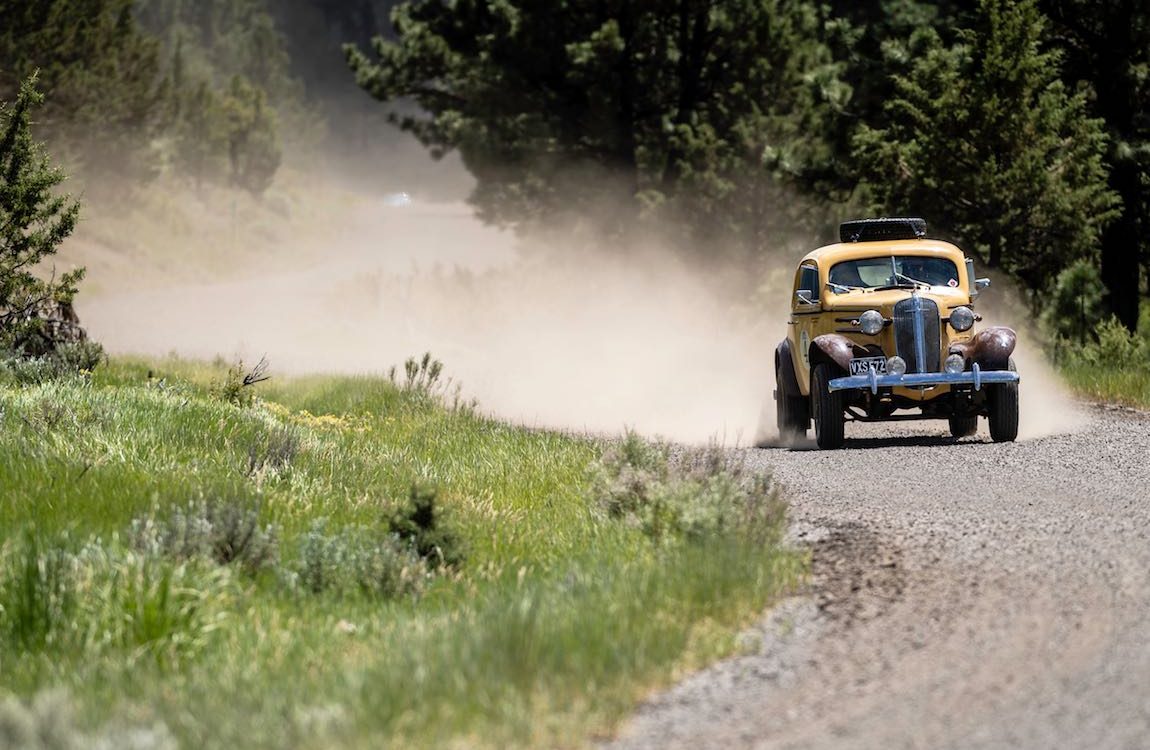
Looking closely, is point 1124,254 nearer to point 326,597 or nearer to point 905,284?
point 905,284

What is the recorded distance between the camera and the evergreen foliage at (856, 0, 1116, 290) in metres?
21.7

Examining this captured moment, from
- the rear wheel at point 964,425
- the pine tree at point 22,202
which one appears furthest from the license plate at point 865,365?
the pine tree at point 22,202

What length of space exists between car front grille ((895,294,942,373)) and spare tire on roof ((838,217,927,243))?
161 centimetres

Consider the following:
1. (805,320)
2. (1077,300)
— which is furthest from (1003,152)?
(805,320)

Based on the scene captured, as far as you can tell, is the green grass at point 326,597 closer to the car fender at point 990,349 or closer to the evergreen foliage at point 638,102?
the car fender at point 990,349

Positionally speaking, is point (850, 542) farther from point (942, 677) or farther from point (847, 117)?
point (847, 117)

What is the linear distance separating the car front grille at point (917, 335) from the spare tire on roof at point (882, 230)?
1609mm

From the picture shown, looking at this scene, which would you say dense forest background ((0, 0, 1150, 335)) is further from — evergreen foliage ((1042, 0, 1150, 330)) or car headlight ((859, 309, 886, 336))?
car headlight ((859, 309, 886, 336))

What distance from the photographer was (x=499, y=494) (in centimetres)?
1077

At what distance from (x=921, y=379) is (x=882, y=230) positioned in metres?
2.58

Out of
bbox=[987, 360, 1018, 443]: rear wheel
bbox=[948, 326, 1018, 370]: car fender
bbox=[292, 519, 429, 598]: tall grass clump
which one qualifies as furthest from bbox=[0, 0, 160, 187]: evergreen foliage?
bbox=[292, 519, 429, 598]: tall grass clump

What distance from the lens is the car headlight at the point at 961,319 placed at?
14.3 m

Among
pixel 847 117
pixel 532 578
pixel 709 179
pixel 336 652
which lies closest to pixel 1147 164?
pixel 847 117

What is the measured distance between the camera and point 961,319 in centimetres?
1430
